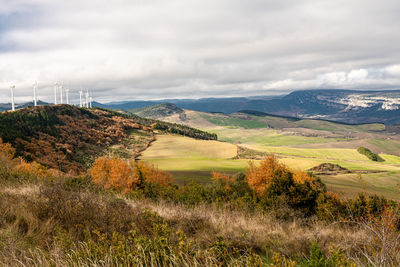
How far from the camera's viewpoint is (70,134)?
5271 inches

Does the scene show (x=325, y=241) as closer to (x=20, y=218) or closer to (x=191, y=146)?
(x=20, y=218)

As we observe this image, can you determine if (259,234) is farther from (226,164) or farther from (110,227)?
(226,164)

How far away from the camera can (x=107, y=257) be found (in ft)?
15.9

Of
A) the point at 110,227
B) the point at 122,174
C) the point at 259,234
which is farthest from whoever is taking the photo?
the point at 122,174

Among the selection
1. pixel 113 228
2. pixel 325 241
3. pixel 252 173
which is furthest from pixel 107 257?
pixel 252 173

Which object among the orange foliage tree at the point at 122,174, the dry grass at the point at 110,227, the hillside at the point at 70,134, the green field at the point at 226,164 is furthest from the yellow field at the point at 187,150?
the dry grass at the point at 110,227

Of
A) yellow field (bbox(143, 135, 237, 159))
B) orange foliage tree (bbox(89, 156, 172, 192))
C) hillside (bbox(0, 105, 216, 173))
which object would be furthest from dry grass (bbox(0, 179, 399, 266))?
yellow field (bbox(143, 135, 237, 159))

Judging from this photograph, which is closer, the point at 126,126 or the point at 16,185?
the point at 16,185

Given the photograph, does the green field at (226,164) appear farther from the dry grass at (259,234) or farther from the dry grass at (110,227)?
the dry grass at (110,227)

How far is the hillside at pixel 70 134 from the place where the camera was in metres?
89.3

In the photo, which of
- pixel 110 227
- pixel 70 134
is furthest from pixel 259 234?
pixel 70 134

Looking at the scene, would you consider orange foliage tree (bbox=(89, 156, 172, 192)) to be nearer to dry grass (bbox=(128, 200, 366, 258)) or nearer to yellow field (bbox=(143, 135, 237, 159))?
dry grass (bbox=(128, 200, 366, 258))

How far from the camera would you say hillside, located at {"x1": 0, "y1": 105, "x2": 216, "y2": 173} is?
89281 mm

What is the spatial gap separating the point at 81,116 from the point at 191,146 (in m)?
79.4
